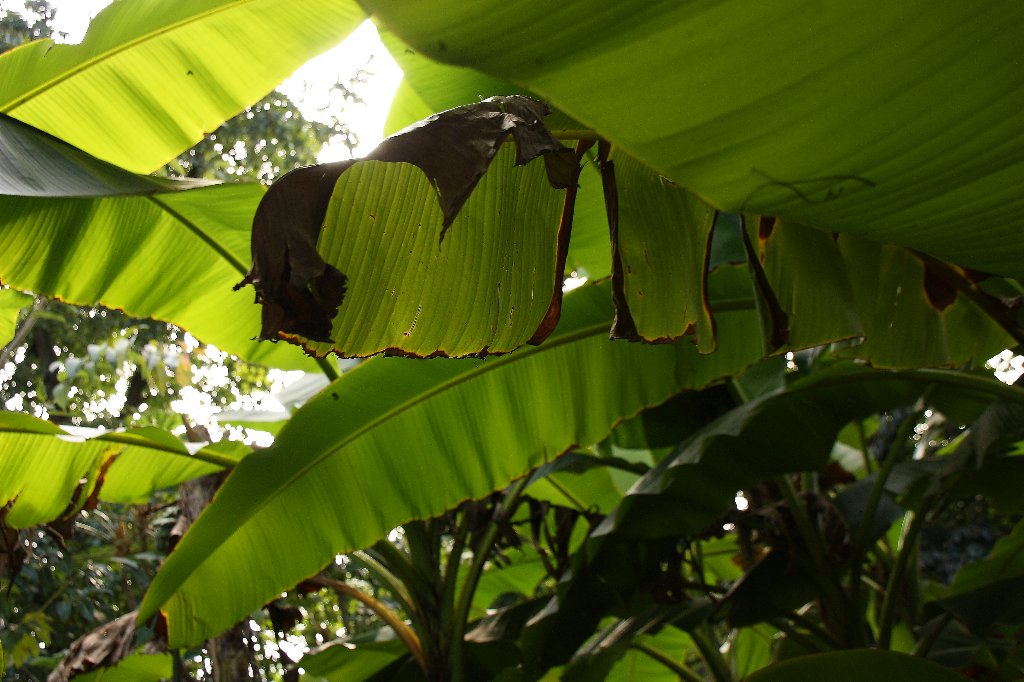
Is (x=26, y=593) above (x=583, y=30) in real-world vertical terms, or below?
above

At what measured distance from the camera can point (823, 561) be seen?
1642mm

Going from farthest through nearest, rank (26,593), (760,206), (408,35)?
(26,593), (760,206), (408,35)

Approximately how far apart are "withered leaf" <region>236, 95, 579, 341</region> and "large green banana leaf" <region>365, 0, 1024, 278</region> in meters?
0.04

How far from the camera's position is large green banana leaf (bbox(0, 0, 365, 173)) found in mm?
1311

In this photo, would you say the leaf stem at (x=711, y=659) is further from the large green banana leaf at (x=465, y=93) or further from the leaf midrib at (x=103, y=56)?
the leaf midrib at (x=103, y=56)

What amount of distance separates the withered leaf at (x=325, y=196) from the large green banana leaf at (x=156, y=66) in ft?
2.95

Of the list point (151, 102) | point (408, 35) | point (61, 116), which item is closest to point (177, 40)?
point (151, 102)

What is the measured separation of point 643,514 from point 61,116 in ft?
3.95

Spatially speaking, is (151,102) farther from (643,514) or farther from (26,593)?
(26,593)

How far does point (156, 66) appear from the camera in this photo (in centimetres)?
135

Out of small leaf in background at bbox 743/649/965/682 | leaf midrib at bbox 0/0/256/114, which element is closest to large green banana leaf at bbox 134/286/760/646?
small leaf in background at bbox 743/649/965/682

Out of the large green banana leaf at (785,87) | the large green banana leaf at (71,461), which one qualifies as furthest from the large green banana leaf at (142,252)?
the large green banana leaf at (785,87)

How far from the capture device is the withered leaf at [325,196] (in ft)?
1.68

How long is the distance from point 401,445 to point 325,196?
100 cm
